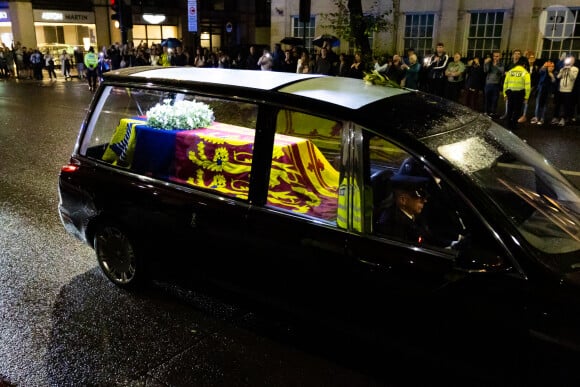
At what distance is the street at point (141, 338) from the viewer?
3182 millimetres

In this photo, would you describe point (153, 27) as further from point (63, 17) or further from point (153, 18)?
point (63, 17)

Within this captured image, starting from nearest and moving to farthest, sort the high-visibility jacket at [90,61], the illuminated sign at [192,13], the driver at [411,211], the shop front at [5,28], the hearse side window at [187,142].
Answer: the driver at [411,211], the hearse side window at [187,142], the illuminated sign at [192,13], the high-visibility jacket at [90,61], the shop front at [5,28]

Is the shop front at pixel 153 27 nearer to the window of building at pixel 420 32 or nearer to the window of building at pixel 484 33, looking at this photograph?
the window of building at pixel 420 32

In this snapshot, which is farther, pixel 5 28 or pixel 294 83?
pixel 5 28

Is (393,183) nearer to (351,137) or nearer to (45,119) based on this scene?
(351,137)

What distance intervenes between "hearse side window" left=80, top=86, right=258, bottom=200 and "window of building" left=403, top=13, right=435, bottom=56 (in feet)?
58.4

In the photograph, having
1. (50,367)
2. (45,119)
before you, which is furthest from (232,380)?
(45,119)

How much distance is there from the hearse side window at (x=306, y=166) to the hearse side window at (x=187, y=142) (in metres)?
0.19

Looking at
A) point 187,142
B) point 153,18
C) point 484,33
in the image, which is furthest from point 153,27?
point 187,142

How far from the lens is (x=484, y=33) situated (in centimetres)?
1914

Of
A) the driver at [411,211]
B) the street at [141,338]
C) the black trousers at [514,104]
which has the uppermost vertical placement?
the driver at [411,211]

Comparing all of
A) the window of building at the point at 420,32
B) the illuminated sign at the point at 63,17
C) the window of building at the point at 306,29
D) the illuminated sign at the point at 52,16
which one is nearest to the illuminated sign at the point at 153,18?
the illuminated sign at the point at 63,17

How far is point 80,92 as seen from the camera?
20922 mm

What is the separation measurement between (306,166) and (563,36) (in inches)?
692
